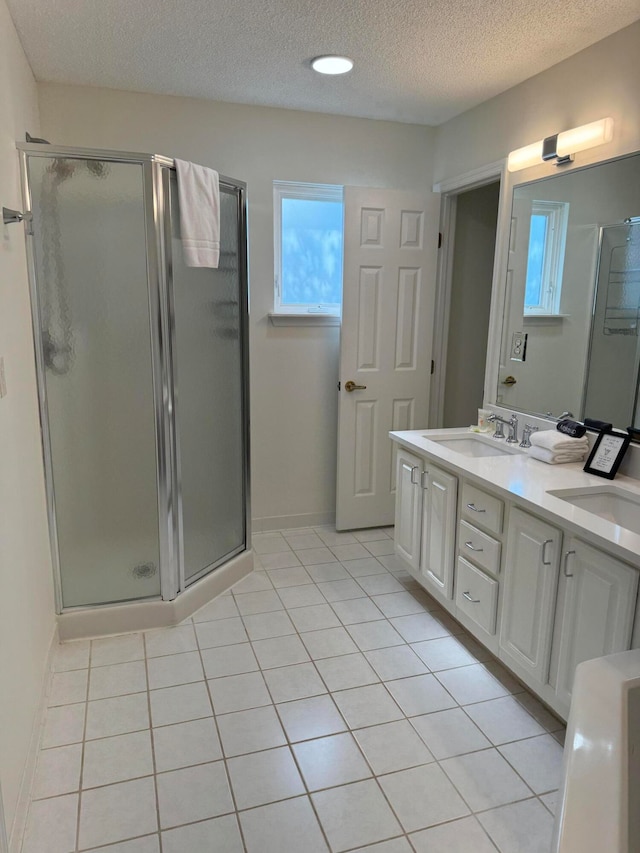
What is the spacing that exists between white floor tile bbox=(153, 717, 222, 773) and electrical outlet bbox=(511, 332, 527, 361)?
6.91ft

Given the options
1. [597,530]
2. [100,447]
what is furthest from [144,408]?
[597,530]

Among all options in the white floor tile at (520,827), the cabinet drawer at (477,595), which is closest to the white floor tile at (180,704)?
the white floor tile at (520,827)

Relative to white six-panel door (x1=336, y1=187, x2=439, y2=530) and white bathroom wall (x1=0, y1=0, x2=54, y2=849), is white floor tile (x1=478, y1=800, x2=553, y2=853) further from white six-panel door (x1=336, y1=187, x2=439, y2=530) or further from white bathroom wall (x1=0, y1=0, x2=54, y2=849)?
white six-panel door (x1=336, y1=187, x2=439, y2=530)

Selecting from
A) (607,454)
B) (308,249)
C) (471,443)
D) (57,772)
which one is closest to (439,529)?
(471,443)

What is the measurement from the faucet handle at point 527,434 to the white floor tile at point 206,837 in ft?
6.15

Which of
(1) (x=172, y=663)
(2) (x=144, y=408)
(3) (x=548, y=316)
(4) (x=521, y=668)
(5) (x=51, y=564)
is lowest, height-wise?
(1) (x=172, y=663)

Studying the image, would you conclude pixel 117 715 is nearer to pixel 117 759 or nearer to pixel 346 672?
pixel 117 759

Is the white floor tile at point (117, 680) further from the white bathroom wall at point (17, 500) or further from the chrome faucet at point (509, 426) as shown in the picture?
the chrome faucet at point (509, 426)

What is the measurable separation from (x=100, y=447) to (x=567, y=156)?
91.3 inches

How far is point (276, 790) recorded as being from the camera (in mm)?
1728

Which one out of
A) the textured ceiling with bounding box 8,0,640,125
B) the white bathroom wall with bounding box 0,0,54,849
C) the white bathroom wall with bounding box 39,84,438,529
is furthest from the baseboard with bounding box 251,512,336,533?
the textured ceiling with bounding box 8,0,640,125

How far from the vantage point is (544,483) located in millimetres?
2131

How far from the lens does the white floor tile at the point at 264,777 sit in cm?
170

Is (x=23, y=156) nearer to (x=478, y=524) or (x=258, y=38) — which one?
(x=258, y=38)
